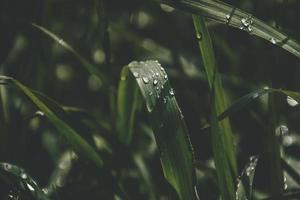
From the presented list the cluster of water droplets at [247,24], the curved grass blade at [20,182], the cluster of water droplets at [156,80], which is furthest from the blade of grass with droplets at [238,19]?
the curved grass blade at [20,182]

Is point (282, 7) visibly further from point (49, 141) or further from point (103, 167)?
point (49, 141)

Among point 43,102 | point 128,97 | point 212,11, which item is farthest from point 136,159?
point 212,11

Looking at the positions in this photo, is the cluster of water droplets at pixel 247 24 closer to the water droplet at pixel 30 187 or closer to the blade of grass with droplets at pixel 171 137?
the blade of grass with droplets at pixel 171 137

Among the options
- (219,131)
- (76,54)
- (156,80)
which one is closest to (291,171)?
(219,131)

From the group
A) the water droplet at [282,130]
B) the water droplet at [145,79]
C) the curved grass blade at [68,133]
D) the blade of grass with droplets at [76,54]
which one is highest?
the water droplet at [145,79]

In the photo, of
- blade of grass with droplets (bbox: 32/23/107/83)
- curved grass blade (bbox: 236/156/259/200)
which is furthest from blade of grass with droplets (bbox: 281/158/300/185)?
blade of grass with droplets (bbox: 32/23/107/83)

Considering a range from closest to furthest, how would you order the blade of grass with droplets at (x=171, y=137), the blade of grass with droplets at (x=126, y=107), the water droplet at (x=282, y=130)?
1. the blade of grass with droplets at (x=171, y=137)
2. the blade of grass with droplets at (x=126, y=107)
3. the water droplet at (x=282, y=130)

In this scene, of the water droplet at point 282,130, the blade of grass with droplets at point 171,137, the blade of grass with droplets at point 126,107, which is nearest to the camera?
the blade of grass with droplets at point 171,137

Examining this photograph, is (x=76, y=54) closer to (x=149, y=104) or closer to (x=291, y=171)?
(x=149, y=104)
